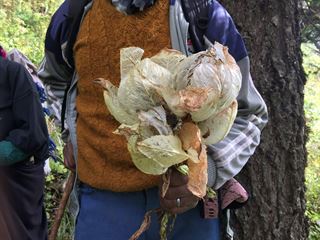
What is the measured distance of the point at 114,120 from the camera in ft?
6.43

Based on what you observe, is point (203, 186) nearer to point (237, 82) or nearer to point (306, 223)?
point (237, 82)

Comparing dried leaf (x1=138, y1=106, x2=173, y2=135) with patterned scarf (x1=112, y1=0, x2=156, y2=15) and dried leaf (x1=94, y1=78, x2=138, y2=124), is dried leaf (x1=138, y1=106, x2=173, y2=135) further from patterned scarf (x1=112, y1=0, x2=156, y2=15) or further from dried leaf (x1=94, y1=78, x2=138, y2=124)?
patterned scarf (x1=112, y1=0, x2=156, y2=15)

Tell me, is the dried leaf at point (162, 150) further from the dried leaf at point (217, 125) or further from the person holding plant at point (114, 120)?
the person holding plant at point (114, 120)

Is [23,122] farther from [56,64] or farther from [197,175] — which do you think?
[197,175]

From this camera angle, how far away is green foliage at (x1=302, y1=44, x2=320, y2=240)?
451 cm

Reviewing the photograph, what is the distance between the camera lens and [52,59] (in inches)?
87.0

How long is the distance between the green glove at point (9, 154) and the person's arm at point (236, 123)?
1.87 metres

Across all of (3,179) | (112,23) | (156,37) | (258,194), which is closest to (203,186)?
(156,37)

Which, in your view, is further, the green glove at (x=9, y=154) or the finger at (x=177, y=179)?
the green glove at (x=9, y=154)

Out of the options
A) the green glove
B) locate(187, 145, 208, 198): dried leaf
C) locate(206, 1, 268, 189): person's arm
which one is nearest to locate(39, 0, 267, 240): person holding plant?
locate(206, 1, 268, 189): person's arm

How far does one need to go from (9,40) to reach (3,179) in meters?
5.34

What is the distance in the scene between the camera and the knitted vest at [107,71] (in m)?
1.88

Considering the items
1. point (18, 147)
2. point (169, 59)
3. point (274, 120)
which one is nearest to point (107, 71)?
point (169, 59)

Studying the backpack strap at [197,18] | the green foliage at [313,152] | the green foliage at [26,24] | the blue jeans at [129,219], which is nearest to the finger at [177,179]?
the blue jeans at [129,219]
